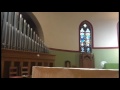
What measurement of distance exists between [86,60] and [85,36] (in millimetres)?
1418

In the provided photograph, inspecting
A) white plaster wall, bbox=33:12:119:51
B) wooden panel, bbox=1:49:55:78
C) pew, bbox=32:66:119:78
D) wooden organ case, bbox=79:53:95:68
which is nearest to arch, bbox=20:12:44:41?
white plaster wall, bbox=33:12:119:51

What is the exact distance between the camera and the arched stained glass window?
9.88 meters

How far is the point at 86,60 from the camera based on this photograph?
9523 millimetres

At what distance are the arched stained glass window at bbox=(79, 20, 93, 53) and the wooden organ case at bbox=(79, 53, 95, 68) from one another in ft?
1.30

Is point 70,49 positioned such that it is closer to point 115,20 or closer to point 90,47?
point 90,47

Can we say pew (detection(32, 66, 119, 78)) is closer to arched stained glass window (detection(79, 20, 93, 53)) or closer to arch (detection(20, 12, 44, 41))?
arch (detection(20, 12, 44, 41))

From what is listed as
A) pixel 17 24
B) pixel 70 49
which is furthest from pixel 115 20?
pixel 17 24

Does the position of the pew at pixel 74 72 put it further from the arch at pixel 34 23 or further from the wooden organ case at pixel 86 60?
the wooden organ case at pixel 86 60

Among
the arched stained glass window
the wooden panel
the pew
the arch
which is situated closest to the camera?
the pew

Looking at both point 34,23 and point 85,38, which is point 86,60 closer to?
Answer: point 85,38

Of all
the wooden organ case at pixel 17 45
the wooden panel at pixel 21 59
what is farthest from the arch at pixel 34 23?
the wooden panel at pixel 21 59

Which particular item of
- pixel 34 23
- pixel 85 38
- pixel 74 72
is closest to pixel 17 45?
pixel 34 23

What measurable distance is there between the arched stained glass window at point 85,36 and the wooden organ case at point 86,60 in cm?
40
